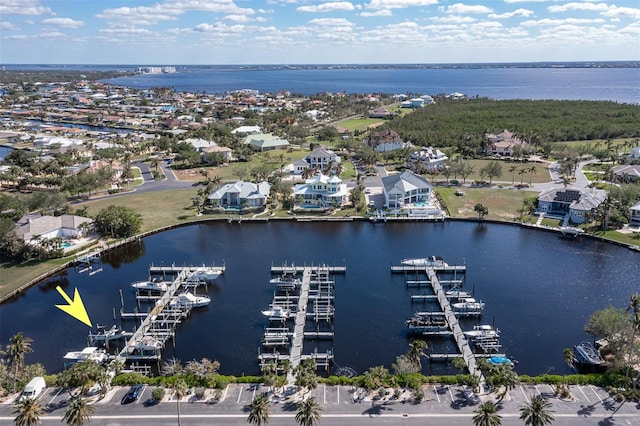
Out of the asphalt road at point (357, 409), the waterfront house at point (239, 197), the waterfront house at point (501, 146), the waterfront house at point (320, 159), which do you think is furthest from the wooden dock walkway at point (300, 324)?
the waterfront house at point (501, 146)

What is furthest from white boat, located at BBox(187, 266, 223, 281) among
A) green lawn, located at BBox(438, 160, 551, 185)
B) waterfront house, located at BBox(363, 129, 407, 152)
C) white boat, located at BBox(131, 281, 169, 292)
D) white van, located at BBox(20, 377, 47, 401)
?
waterfront house, located at BBox(363, 129, 407, 152)

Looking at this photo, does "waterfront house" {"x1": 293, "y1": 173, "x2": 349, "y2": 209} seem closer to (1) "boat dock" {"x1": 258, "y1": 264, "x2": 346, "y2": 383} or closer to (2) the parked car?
(1) "boat dock" {"x1": 258, "y1": 264, "x2": 346, "y2": 383}

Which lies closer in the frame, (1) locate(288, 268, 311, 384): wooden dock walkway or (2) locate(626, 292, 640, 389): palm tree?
(2) locate(626, 292, 640, 389): palm tree

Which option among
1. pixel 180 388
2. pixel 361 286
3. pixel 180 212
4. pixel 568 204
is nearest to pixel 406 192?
pixel 568 204

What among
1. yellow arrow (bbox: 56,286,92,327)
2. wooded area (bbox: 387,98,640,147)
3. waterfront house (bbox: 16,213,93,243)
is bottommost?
yellow arrow (bbox: 56,286,92,327)

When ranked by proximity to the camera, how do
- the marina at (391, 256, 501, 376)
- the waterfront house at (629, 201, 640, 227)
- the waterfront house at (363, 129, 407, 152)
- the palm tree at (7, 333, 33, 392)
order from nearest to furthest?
1. the palm tree at (7, 333, 33, 392)
2. the marina at (391, 256, 501, 376)
3. the waterfront house at (629, 201, 640, 227)
4. the waterfront house at (363, 129, 407, 152)

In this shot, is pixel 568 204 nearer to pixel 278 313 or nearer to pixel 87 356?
pixel 278 313

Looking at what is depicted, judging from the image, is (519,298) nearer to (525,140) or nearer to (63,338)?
(63,338)

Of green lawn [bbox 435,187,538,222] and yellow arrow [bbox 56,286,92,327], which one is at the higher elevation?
green lawn [bbox 435,187,538,222]
